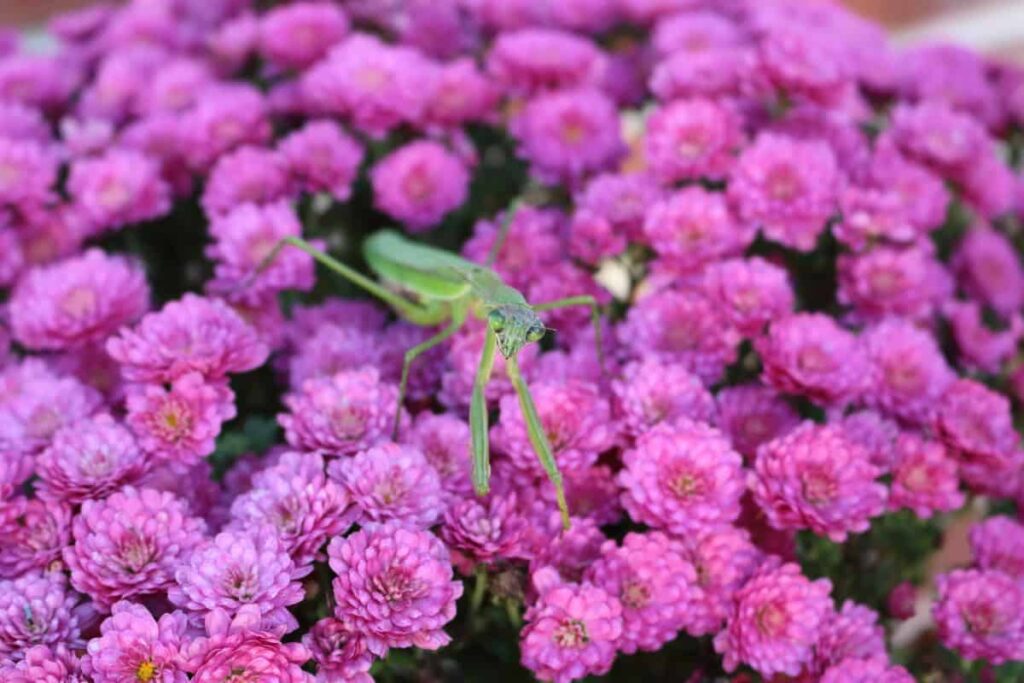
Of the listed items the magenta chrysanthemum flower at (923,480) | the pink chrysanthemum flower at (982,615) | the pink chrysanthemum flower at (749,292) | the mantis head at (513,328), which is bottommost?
the pink chrysanthemum flower at (982,615)

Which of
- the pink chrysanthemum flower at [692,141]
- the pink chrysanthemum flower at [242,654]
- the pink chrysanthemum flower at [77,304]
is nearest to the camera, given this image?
the pink chrysanthemum flower at [242,654]

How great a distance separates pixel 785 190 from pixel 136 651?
1.80 feet

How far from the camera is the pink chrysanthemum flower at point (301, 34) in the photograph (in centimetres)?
86

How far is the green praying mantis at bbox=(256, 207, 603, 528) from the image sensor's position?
486 mm

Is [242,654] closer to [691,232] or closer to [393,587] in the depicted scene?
[393,587]

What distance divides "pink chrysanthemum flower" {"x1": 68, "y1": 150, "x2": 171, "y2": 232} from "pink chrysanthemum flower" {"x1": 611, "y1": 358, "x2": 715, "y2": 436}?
43 centimetres

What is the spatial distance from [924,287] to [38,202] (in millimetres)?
722

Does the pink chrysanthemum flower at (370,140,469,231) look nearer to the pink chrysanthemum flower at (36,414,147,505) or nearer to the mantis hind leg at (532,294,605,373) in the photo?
the mantis hind leg at (532,294,605,373)

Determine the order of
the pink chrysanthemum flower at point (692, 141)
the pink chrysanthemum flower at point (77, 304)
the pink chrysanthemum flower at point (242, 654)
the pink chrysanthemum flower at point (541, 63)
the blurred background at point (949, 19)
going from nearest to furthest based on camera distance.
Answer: the pink chrysanthemum flower at point (242, 654)
the pink chrysanthemum flower at point (77, 304)
the pink chrysanthemum flower at point (692, 141)
the pink chrysanthemum flower at point (541, 63)
the blurred background at point (949, 19)

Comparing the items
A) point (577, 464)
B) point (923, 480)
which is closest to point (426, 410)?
point (577, 464)

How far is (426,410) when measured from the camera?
61 cm

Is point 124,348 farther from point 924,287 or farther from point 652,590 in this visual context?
point 924,287

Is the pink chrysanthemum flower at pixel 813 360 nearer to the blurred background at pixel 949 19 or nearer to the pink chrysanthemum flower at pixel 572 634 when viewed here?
the pink chrysanthemum flower at pixel 572 634

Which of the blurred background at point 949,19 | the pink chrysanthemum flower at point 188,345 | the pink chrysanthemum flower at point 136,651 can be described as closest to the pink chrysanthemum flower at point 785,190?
the pink chrysanthemum flower at point 188,345
